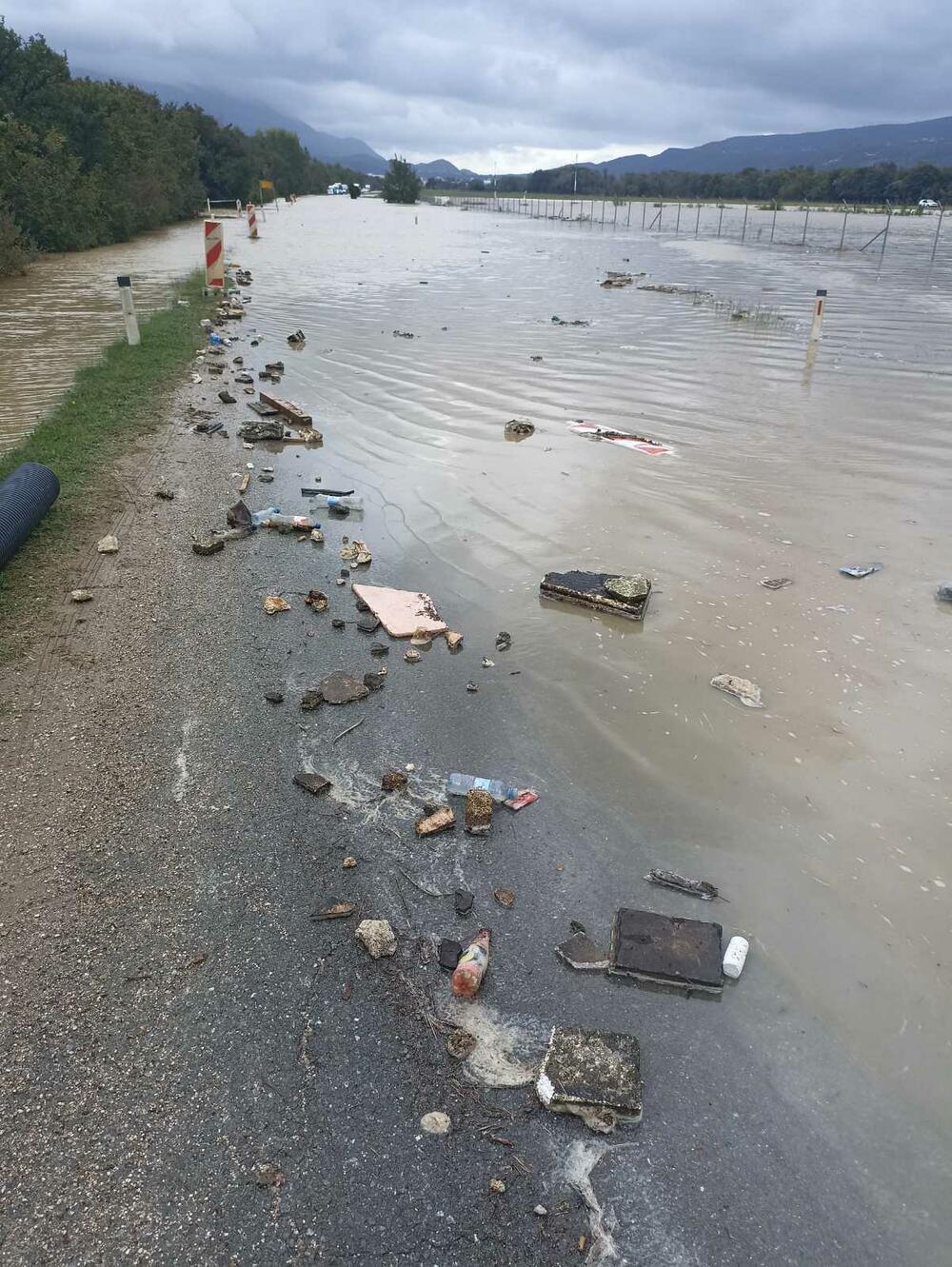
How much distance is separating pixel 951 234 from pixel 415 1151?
60.6m

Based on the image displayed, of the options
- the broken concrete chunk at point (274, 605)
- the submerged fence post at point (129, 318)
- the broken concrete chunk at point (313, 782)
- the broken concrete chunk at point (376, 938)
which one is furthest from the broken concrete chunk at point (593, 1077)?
the submerged fence post at point (129, 318)

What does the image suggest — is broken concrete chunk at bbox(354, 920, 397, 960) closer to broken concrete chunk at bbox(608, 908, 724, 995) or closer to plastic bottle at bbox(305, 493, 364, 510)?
broken concrete chunk at bbox(608, 908, 724, 995)

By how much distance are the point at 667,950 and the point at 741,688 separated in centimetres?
196

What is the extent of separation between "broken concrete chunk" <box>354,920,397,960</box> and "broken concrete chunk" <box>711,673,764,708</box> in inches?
95.4

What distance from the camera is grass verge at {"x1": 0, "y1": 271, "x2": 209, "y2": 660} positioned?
5191 mm

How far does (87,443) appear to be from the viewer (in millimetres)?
7977

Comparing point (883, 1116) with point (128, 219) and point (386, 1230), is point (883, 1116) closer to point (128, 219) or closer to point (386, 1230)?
point (386, 1230)

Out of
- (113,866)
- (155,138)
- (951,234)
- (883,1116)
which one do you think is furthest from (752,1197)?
(951,234)

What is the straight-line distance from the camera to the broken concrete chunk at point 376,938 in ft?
8.98

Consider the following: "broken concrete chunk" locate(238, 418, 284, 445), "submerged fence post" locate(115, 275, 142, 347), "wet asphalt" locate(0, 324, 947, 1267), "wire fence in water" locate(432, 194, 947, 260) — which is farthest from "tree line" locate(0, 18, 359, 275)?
"wire fence in water" locate(432, 194, 947, 260)

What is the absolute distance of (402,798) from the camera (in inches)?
138

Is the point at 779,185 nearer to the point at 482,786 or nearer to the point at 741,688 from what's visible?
the point at 741,688

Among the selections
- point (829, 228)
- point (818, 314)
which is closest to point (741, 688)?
point (818, 314)

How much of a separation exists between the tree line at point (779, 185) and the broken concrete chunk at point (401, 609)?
8279cm
